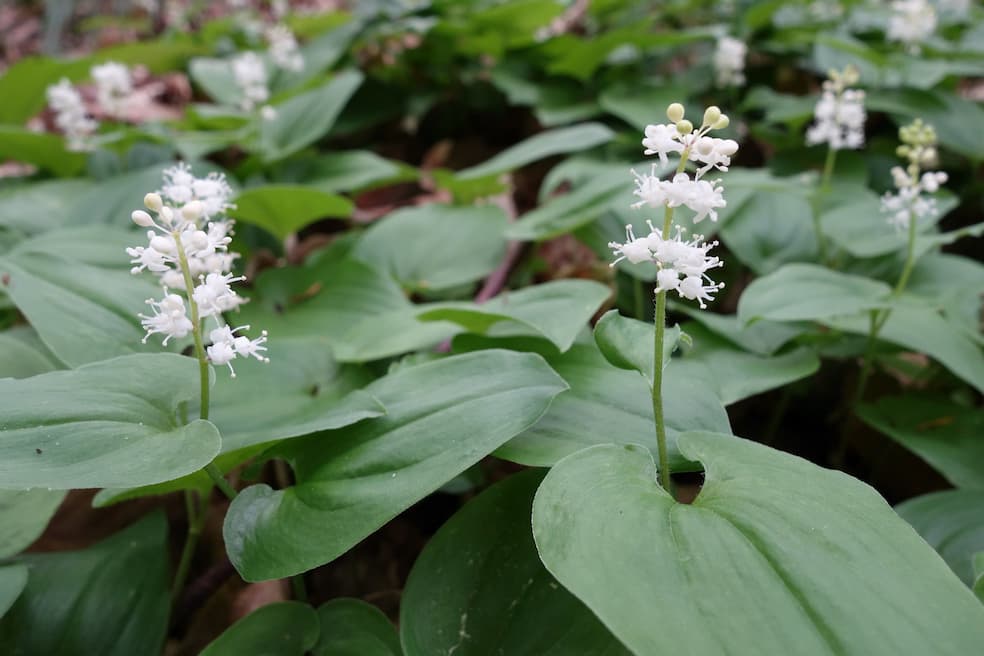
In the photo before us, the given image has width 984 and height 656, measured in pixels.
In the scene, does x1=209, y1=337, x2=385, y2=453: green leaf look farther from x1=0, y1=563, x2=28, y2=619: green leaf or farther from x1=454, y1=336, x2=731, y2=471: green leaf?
x1=0, y1=563, x2=28, y2=619: green leaf

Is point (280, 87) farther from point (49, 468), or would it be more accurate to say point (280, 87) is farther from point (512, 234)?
point (49, 468)

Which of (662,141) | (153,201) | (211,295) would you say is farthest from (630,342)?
(153,201)

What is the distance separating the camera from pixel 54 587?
1.55 m

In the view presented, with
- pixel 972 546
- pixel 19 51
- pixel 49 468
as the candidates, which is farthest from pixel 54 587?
pixel 19 51

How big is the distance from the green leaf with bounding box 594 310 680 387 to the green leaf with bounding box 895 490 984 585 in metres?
0.79

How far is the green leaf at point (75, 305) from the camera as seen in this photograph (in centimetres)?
158

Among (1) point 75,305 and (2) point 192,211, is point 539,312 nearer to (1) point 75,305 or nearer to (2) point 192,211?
(2) point 192,211

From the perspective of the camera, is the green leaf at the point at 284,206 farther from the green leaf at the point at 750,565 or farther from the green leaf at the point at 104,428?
the green leaf at the point at 750,565

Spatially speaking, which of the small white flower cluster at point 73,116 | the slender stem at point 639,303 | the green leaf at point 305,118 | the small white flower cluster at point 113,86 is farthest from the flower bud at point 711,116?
the small white flower cluster at point 113,86

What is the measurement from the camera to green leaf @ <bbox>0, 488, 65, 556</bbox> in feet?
4.83

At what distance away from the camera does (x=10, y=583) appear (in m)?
1.37

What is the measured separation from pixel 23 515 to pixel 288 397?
61cm

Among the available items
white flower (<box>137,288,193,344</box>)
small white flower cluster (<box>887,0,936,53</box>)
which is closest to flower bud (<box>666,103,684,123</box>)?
white flower (<box>137,288,193,344</box>)

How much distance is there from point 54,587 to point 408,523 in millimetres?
889
